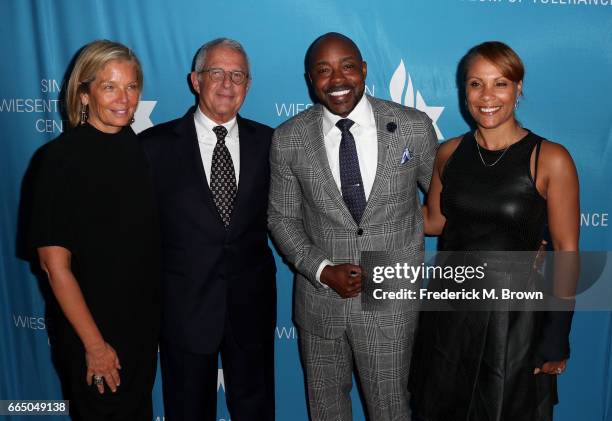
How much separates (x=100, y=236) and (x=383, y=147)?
1.11 metres

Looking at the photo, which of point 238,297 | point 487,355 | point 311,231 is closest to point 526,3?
point 311,231

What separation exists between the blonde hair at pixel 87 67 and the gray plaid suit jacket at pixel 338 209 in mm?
737

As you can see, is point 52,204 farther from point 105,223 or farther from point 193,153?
point 193,153

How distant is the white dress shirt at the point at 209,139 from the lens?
2.21 m

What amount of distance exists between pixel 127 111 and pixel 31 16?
1.33 m

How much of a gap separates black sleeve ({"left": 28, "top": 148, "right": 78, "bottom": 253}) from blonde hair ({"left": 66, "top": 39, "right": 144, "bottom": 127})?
179mm

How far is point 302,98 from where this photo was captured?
2.85 meters

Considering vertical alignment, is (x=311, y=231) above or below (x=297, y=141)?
below

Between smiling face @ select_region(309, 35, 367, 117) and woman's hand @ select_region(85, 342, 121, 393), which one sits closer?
woman's hand @ select_region(85, 342, 121, 393)

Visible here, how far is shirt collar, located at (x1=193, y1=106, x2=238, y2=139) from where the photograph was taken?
224 centimetres

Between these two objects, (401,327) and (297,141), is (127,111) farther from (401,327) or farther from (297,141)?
(401,327)

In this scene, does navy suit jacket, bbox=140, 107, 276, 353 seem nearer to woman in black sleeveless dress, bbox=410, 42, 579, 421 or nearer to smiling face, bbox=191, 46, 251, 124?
smiling face, bbox=191, 46, 251, 124

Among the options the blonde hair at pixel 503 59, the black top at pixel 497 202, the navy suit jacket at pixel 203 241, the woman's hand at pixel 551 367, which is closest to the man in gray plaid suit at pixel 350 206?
the navy suit jacket at pixel 203 241

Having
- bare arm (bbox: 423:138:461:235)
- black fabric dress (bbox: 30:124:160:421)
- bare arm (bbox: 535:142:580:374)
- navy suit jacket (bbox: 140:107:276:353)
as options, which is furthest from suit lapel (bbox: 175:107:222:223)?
bare arm (bbox: 535:142:580:374)
